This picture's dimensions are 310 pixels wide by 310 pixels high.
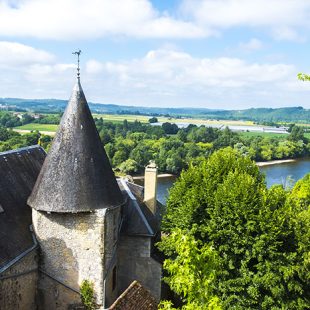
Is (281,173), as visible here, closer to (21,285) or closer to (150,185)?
(150,185)

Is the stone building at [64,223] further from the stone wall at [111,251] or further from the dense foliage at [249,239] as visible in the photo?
the dense foliage at [249,239]

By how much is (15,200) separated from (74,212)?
2.95 metres

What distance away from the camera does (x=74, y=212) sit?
14695 mm

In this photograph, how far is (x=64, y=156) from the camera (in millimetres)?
15391

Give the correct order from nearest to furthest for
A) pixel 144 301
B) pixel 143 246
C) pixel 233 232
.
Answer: pixel 144 301
pixel 233 232
pixel 143 246

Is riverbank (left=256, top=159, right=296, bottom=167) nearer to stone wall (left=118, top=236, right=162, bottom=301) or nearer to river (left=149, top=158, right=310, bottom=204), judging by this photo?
river (left=149, top=158, right=310, bottom=204)

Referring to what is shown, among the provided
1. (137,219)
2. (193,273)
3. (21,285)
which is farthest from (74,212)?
(193,273)

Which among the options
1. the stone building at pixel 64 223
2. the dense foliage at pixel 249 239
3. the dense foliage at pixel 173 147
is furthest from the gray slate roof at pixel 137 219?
the dense foliage at pixel 173 147

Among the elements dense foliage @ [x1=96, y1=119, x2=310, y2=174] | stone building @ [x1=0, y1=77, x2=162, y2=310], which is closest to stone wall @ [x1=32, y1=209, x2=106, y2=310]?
stone building @ [x1=0, y1=77, x2=162, y2=310]

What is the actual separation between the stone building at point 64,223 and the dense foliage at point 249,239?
119 inches

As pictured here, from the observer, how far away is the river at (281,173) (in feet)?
201

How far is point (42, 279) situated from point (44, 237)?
1804 millimetres

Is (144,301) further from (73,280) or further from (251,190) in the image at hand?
(251,190)

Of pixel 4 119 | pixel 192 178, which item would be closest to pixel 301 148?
pixel 192 178
